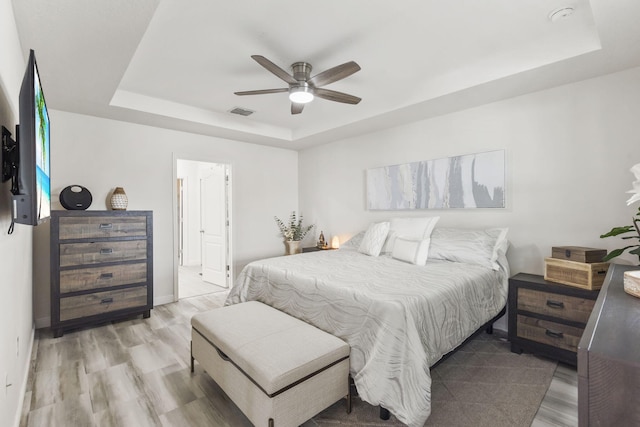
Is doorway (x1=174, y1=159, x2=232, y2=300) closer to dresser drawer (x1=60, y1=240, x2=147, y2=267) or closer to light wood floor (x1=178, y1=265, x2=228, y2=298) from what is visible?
light wood floor (x1=178, y1=265, x2=228, y2=298)

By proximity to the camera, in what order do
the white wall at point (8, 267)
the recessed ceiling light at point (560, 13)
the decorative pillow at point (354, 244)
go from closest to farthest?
the white wall at point (8, 267) → the recessed ceiling light at point (560, 13) → the decorative pillow at point (354, 244)

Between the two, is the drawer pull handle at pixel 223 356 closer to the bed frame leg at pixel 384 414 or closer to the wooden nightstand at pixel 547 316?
the bed frame leg at pixel 384 414

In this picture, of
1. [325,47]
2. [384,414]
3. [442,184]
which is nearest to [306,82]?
[325,47]

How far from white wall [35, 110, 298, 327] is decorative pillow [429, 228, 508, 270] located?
2.97 m

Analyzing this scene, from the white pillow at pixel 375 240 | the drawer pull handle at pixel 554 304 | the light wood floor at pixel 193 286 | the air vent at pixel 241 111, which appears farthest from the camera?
the light wood floor at pixel 193 286

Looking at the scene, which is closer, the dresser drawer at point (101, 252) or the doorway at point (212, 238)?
the dresser drawer at point (101, 252)

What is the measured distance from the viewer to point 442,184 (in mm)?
→ 3531

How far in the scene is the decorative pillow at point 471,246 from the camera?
2.79 meters

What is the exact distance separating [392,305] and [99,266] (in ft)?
10.2

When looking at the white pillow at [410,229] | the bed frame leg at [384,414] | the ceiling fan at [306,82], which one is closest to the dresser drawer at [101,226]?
the ceiling fan at [306,82]

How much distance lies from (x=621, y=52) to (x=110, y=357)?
15.3 feet

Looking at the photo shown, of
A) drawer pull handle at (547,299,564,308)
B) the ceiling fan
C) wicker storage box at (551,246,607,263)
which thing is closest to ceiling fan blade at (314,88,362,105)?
the ceiling fan

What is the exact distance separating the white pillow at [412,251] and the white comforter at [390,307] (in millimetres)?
112

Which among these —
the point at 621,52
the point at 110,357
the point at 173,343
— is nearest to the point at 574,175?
the point at 621,52
